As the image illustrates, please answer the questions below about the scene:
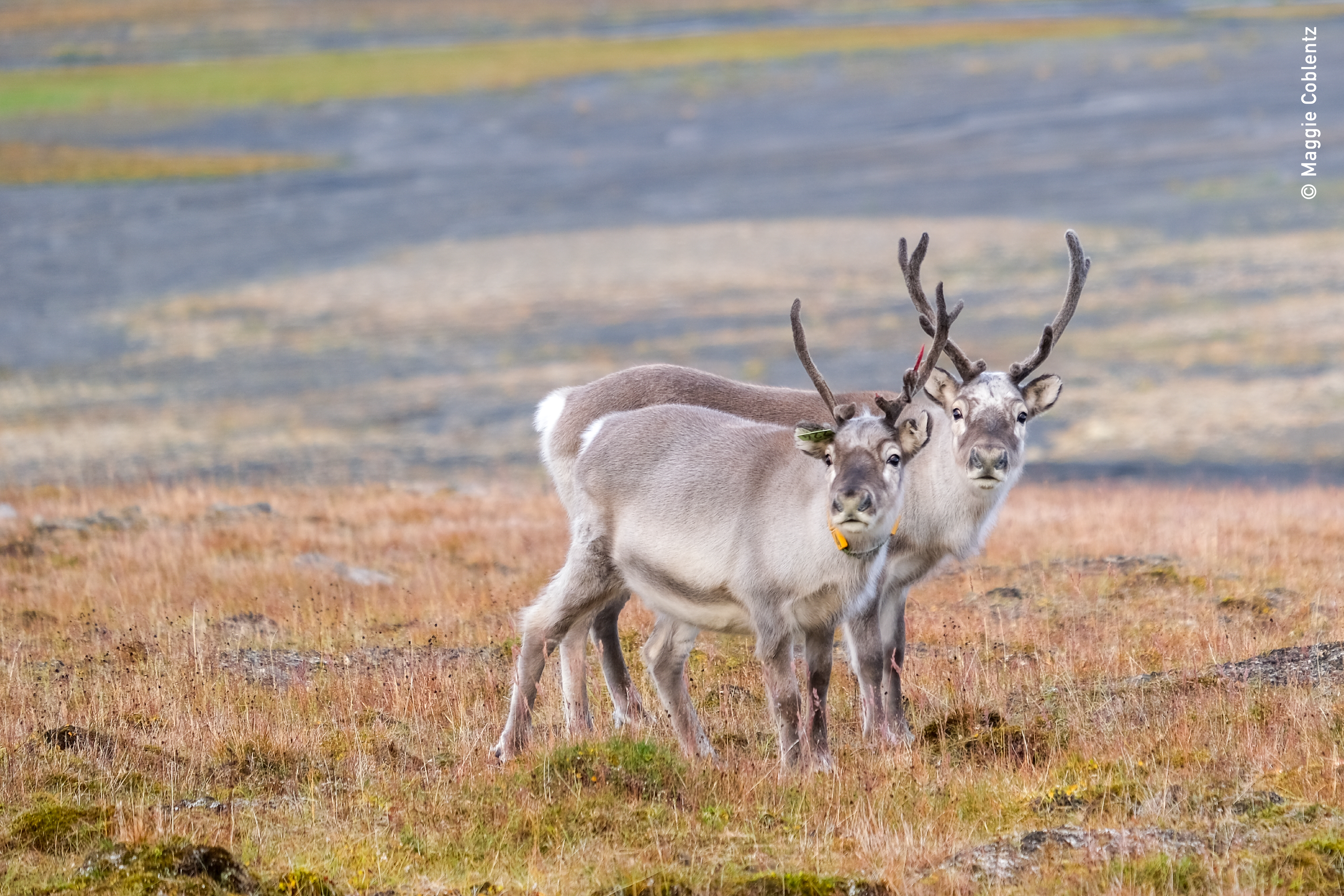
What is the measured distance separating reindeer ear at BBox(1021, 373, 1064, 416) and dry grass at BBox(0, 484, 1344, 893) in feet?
5.22

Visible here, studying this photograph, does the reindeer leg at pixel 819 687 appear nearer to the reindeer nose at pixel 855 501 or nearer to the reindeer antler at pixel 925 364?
the reindeer nose at pixel 855 501

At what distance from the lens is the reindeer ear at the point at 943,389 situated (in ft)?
32.0

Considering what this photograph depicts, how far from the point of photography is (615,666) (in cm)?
986

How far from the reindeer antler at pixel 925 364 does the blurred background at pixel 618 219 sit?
1689 cm

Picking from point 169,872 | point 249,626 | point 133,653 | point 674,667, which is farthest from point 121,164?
point 169,872

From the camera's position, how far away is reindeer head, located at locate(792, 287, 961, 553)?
774 cm

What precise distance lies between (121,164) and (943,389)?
47.6 metres

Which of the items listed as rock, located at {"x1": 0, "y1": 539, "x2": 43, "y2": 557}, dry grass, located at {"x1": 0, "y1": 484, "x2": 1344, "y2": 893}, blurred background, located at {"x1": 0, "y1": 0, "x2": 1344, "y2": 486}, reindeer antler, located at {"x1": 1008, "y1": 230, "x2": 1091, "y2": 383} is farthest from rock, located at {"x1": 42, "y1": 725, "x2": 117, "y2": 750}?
blurred background, located at {"x1": 0, "y1": 0, "x2": 1344, "y2": 486}

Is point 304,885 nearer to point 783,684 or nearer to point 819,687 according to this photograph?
point 783,684

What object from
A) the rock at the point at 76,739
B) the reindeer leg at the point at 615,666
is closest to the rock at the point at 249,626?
the reindeer leg at the point at 615,666

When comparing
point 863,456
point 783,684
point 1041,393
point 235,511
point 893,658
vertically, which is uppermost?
point 1041,393

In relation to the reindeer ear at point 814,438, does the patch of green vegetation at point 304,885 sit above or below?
below

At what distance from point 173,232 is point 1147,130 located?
30.5 m

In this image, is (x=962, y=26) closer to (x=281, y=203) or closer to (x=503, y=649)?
(x=281, y=203)
